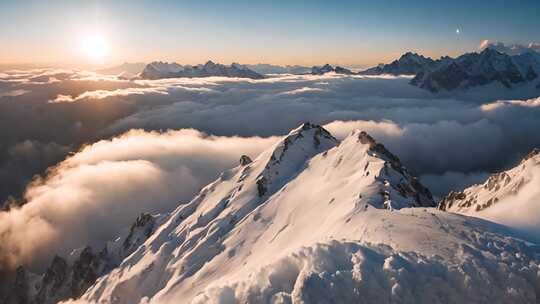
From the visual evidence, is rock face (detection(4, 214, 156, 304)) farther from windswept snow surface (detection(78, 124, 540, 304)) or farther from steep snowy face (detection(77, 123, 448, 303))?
steep snowy face (detection(77, 123, 448, 303))

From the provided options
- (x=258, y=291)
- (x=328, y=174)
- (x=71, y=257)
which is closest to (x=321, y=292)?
(x=258, y=291)

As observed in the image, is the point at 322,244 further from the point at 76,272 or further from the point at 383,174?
the point at 76,272

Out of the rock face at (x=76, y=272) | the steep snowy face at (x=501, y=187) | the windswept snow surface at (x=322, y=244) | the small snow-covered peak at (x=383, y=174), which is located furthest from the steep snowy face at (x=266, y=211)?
the rock face at (x=76, y=272)

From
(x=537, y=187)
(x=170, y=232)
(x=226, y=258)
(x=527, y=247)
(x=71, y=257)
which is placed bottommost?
(x=71, y=257)

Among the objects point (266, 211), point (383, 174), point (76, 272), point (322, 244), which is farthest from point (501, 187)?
point (76, 272)

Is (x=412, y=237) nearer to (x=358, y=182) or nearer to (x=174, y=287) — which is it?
(x=358, y=182)

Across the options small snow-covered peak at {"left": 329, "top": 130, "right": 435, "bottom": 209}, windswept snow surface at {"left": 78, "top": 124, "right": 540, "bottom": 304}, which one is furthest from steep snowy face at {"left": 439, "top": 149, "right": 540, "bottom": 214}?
windswept snow surface at {"left": 78, "top": 124, "right": 540, "bottom": 304}
